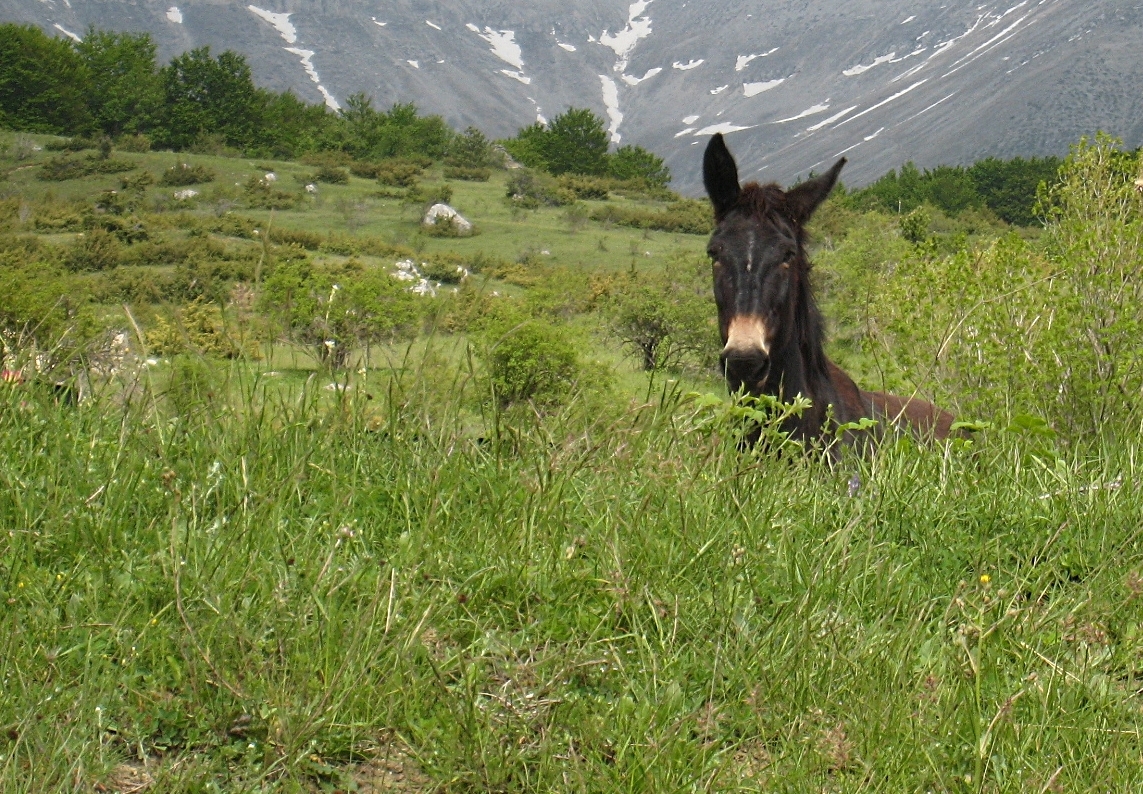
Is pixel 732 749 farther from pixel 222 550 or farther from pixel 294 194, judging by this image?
pixel 294 194

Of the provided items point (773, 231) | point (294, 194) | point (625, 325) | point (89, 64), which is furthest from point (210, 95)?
point (773, 231)

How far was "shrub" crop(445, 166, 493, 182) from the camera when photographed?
109 meters

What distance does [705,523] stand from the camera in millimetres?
3354

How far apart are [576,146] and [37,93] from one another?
5990 centimetres

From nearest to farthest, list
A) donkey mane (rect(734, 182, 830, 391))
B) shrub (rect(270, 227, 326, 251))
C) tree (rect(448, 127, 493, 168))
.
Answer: donkey mane (rect(734, 182, 830, 391))
shrub (rect(270, 227, 326, 251))
tree (rect(448, 127, 493, 168))

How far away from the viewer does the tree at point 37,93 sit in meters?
108

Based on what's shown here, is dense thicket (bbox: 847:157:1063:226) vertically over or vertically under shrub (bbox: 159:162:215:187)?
under

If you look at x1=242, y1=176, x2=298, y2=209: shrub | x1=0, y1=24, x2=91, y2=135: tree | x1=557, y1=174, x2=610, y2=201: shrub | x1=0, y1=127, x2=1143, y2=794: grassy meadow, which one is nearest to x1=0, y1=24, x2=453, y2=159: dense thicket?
x1=0, y1=24, x2=91, y2=135: tree

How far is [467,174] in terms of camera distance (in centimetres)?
11006

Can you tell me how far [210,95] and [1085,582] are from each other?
5073 inches

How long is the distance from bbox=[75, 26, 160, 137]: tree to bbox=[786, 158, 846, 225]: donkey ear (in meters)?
119

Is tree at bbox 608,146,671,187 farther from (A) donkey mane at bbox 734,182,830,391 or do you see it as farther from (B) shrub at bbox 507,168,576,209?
(A) donkey mane at bbox 734,182,830,391

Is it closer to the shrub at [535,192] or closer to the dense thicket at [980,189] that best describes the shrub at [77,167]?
the shrub at [535,192]

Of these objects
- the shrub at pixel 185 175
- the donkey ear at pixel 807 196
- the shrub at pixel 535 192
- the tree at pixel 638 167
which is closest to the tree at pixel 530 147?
the tree at pixel 638 167
